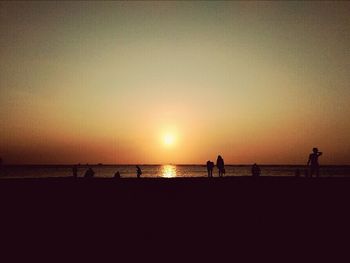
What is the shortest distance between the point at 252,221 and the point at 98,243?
14.0ft

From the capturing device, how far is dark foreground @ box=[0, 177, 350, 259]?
7.54 meters

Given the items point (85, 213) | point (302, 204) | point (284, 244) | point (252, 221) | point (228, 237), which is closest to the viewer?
point (284, 244)

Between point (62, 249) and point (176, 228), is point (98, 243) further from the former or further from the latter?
point (176, 228)

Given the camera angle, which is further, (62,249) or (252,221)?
(252,221)

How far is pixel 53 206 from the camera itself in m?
11.8

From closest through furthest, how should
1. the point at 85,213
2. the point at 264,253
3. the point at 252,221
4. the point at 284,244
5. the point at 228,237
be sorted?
the point at 264,253 < the point at 284,244 < the point at 228,237 < the point at 252,221 < the point at 85,213

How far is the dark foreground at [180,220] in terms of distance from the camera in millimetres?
7543

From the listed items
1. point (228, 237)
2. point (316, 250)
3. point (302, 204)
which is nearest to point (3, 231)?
point (228, 237)

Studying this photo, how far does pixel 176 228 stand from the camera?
863 centimetres

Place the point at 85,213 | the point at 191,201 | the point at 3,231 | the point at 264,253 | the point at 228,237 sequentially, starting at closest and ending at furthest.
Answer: the point at 264,253
the point at 228,237
the point at 3,231
the point at 85,213
the point at 191,201

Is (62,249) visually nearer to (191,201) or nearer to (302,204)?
(191,201)

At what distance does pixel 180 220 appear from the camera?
31.2 feet

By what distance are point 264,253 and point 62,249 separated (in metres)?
4.16

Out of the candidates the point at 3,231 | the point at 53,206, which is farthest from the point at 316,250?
the point at 53,206
